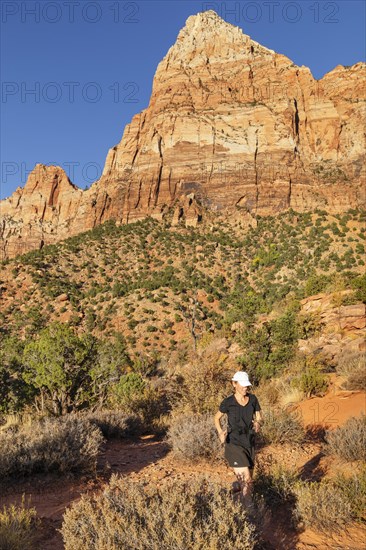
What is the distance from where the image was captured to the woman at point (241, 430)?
457cm

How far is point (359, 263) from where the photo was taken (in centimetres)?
3706

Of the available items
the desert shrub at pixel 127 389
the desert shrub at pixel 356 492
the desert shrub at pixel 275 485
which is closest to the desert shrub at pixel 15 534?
the desert shrub at pixel 275 485

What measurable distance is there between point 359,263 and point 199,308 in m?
16.5

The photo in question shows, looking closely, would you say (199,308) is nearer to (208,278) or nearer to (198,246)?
(208,278)

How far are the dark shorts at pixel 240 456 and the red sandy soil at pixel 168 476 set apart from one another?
0.34 m

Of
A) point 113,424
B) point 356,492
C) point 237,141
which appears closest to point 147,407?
point 113,424

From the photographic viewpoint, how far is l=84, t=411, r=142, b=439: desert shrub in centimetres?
816

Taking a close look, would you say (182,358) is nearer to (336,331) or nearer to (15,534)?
(336,331)

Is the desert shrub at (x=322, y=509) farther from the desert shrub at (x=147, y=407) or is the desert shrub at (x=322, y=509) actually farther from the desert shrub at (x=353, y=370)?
the desert shrub at (x=353, y=370)

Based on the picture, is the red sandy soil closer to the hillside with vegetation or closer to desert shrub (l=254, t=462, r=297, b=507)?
the hillside with vegetation

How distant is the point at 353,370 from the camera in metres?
10.6

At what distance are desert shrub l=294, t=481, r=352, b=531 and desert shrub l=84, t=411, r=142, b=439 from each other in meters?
4.83

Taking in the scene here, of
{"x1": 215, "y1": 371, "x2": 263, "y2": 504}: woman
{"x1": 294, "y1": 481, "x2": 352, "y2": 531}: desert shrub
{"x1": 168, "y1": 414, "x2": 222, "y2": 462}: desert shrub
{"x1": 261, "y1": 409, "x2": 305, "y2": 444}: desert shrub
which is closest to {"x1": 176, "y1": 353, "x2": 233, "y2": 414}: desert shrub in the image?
{"x1": 261, "y1": 409, "x2": 305, "y2": 444}: desert shrub

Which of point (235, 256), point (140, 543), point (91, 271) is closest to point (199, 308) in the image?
point (235, 256)
